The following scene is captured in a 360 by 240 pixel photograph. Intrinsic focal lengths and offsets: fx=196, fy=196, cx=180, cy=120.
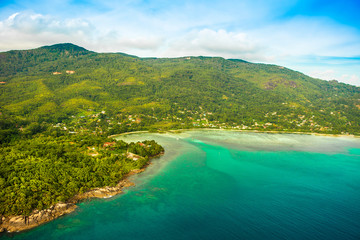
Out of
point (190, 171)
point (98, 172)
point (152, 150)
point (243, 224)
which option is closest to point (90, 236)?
point (98, 172)

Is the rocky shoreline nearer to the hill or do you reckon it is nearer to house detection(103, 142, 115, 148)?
house detection(103, 142, 115, 148)

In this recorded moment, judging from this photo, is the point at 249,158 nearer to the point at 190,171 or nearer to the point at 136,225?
the point at 190,171

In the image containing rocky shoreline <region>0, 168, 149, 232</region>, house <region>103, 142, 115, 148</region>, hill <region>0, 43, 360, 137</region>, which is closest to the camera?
rocky shoreline <region>0, 168, 149, 232</region>

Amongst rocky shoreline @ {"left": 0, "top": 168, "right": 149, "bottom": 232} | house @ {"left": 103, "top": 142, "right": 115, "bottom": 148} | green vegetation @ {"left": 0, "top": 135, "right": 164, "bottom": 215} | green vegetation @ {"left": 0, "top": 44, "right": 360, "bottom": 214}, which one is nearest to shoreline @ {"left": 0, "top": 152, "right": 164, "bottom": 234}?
rocky shoreline @ {"left": 0, "top": 168, "right": 149, "bottom": 232}

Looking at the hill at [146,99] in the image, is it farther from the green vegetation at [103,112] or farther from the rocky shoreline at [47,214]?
the rocky shoreline at [47,214]

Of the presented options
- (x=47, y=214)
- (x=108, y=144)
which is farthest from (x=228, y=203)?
(x=108, y=144)

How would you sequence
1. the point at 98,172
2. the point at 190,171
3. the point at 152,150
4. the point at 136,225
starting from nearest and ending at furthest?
the point at 136,225
the point at 98,172
the point at 190,171
the point at 152,150
